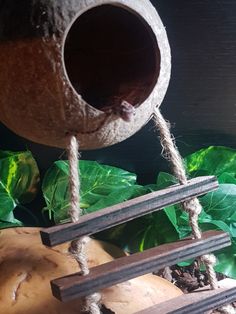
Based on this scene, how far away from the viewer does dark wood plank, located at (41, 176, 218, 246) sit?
2.60ft

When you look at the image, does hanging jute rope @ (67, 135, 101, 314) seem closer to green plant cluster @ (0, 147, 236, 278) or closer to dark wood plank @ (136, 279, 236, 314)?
dark wood plank @ (136, 279, 236, 314)

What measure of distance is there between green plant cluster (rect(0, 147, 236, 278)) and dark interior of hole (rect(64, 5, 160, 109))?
0.26 metres

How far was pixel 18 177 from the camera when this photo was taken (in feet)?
4.20

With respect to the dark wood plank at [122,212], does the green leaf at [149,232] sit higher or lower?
lower

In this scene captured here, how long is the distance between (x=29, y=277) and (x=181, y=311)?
28 centimetres

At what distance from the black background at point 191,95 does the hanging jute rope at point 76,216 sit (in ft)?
1.83

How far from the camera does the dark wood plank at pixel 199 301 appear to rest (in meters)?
0.86

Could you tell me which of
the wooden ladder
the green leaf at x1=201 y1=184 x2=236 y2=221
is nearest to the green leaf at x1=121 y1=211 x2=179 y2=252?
the green leaf at x1=201 y1=184 x2=236 y2=221

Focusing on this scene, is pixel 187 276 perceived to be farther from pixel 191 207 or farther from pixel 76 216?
pixel 76 216

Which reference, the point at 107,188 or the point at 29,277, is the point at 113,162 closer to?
the point at 107,188

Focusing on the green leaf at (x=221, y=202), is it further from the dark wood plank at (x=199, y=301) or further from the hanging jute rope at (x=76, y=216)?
the hanging jute rope at (x=76, y=216)

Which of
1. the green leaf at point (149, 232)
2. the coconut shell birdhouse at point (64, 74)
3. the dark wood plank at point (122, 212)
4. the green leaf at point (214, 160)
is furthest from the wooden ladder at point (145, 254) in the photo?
the green leaf at point (214, 160)

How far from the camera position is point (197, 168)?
1.34 metres

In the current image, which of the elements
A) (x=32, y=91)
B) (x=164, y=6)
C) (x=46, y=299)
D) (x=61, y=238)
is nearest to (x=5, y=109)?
(x=32, y=91)
